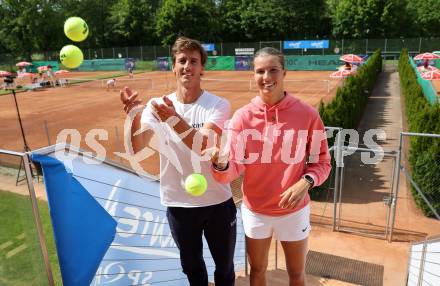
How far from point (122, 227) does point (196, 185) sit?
33.8 inches

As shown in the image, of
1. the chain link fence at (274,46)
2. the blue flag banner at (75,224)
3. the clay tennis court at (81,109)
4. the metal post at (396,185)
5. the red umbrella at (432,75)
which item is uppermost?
the chain link fence at (274,46)

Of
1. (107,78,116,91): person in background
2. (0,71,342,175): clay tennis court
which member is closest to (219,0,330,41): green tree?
(0,71,342,175): clay tennis court

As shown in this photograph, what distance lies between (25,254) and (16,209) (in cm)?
32

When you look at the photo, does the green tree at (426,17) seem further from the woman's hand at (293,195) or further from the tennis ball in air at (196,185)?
the tennis ball in air at (196,185)

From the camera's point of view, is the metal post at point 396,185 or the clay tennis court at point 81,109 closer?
the metal post at point 396,185

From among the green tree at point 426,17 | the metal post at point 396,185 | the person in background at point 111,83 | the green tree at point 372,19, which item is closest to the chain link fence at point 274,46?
the green tree at point 372,19

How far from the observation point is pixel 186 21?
56156 mm

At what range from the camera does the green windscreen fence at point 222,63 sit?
1861 inches

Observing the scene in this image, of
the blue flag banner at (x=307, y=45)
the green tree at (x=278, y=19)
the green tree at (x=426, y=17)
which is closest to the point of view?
the blue flag banner at (x=307, y=45)

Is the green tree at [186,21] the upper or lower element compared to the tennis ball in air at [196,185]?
upper

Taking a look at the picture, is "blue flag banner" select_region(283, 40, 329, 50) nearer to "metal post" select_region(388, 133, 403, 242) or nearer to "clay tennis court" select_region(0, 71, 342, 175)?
"clay tennis court" select_region(0, 71, 342, 175)

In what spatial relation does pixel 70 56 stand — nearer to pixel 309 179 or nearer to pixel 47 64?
pixel 309 179

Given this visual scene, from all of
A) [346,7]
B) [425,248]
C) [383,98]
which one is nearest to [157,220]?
[425,248]

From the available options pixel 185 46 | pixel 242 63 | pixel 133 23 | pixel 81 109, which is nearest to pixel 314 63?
pixel 242 63
